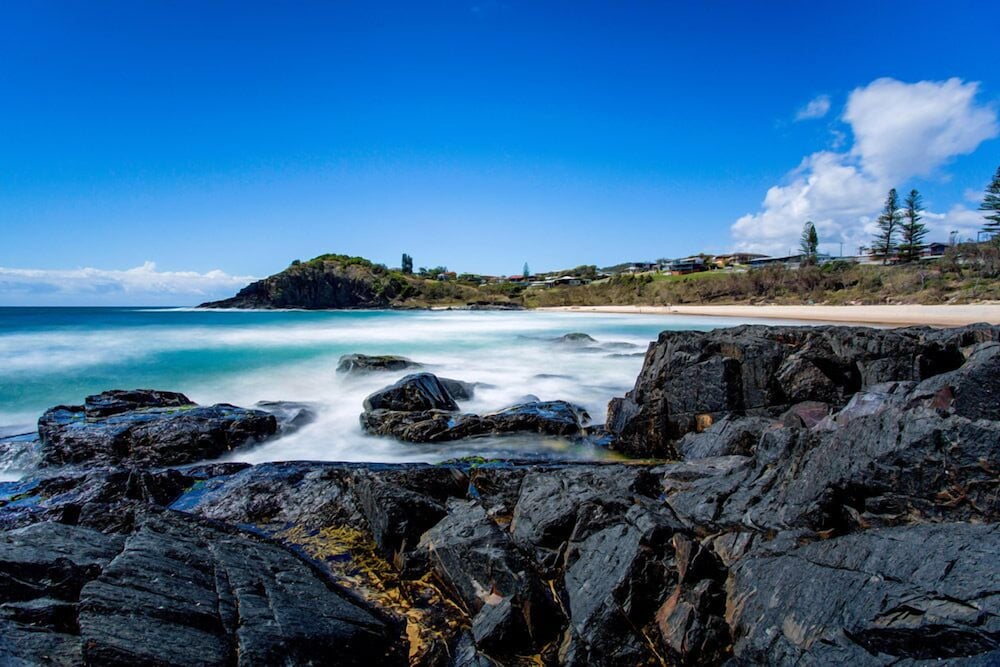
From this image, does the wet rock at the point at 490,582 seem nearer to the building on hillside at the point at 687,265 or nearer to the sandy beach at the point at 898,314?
the sandy beach at the point at 898,314

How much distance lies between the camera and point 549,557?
4355 mm

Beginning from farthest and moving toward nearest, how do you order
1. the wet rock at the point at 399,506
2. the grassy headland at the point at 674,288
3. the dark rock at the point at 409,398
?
the grassy headland at the point at 674,288, the dark rock at the point at 409,398, the wet rock at the point at 399,506

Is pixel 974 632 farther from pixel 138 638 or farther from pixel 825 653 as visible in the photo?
pixel 138 638

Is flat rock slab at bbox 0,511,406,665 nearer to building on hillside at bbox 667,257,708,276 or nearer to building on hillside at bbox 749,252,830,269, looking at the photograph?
building on hillside at bbox 749,252,830,269

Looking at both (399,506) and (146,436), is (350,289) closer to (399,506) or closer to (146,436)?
(146,436)

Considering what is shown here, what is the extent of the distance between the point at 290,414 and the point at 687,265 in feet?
355

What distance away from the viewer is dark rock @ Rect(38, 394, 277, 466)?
27.1 ft

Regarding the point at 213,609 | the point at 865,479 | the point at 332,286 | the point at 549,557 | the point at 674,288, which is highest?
the point at 332,286

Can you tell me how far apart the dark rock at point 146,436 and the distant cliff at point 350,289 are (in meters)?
95.3

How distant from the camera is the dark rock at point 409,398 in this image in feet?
35.8

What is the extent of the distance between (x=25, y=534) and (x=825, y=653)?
5.49m

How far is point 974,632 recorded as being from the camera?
7.87 feet

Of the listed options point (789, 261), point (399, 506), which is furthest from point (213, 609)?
point (789, 261)

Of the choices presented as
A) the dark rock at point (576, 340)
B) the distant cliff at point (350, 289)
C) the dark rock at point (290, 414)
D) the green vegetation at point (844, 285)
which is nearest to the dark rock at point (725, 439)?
the dark rock at point (290, 414)
